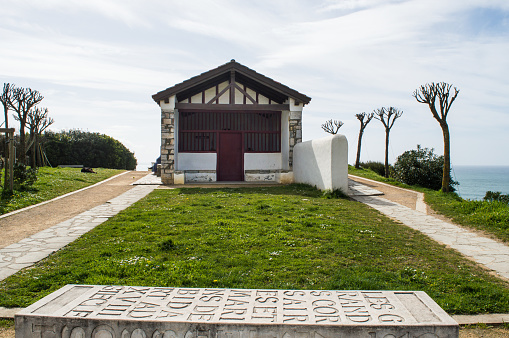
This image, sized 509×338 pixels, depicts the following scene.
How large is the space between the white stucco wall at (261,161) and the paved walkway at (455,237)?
6528mm

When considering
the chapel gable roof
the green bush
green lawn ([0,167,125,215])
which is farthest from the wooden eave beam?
the green bush

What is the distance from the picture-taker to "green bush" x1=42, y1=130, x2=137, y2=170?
91.5 feet

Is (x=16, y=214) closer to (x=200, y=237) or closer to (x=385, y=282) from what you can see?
(x=200, y=237)

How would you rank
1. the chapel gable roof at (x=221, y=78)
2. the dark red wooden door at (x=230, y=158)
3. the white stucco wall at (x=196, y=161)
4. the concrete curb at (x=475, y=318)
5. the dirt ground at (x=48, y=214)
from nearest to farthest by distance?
the concrete curb at (x=475, y=318) < the dirt ground at (x=48, y=214) < the chapel gable roof at (x=221, y=78) < the white stucco wall at (x=196, y=161) < the dark red wooden door at (x=230, y=158)

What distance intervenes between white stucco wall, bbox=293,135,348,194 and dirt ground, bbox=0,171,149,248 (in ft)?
23.3

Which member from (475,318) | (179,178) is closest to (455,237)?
(475,318)

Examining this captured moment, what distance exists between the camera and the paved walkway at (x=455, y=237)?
601 cm

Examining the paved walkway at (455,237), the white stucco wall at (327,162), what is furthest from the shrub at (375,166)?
the paved walkway at (455,237)

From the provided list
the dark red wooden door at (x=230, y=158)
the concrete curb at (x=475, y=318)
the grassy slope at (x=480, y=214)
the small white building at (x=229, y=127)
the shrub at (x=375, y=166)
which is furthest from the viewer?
the shrub at (x=375, y=166)

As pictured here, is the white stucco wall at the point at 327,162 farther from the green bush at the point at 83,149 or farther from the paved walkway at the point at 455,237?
the green bush at the point at 83,149

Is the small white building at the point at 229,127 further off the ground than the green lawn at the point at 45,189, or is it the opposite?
the small white building at the point at 229,127

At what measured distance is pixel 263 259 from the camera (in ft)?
17.9

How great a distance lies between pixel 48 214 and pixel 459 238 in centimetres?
952

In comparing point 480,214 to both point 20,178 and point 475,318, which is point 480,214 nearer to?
point 475,318
